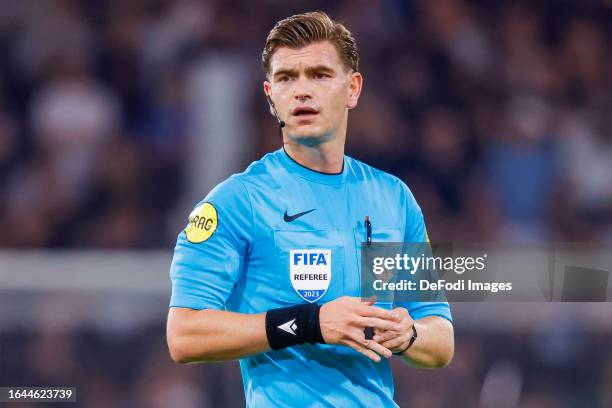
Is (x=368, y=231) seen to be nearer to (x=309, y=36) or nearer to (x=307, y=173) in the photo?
(x=307, y=173)

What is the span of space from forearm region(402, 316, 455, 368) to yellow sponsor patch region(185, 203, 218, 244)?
0.64m

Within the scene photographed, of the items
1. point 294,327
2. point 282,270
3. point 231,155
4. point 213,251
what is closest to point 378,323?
point 294,327

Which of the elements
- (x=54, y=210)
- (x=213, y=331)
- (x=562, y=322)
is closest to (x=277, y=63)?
(x=213, y=331)

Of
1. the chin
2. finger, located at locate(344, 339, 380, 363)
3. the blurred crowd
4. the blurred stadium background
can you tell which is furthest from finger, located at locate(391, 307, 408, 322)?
the blurred crowd

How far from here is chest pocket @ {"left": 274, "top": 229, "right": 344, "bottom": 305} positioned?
293 cm

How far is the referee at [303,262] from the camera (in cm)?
279

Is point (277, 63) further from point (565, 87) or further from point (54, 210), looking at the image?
point (565, 87)

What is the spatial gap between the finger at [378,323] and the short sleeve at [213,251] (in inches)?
16.0

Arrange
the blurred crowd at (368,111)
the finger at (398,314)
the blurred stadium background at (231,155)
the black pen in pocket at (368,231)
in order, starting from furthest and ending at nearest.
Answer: the blurred crowd at (368,111), the blurred stadium background at (231,155), the black pen in pocket at (368,231), the finger at (398,314)

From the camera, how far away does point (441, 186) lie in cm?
631

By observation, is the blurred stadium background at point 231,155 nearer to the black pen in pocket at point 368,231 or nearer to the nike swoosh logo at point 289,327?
the black pen in pocket at point 368,231

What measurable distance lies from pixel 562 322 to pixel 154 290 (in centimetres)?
194

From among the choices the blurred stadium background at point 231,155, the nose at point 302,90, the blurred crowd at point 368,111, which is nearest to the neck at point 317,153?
the nose at point 302,90

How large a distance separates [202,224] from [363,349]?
558 millimetres
